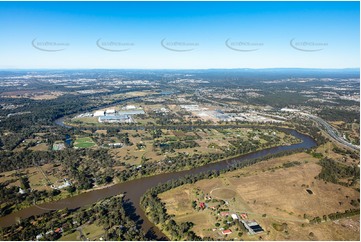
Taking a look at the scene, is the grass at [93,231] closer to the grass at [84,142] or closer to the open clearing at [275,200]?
the open clearing at [275,200]

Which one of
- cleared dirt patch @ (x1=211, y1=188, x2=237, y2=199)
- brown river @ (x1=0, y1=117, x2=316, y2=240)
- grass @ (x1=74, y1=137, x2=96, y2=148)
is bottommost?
brown river @ (x1=0, y1=117, x2=316, y2=240)

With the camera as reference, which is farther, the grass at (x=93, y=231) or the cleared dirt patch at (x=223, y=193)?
the cleared dirt patch at (x=223, y=193)

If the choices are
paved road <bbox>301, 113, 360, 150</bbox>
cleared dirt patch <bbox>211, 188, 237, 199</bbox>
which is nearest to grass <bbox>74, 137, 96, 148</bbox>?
cleared dirt patch <bbox>211, 188, 237, 199</bbox>

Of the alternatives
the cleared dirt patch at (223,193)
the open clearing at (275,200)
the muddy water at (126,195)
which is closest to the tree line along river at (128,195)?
the muddy water at (126,195)

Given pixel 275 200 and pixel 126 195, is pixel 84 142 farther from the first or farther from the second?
pixel 275 200

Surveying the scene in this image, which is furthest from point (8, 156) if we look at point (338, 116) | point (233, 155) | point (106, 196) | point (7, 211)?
point (338, 116)

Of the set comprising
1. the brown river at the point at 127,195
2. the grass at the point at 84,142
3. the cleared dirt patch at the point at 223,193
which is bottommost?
the brown river at the point at 127,195

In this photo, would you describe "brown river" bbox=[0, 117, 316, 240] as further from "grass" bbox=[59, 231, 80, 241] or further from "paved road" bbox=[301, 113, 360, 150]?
"paved road" bbox=[301, 113, 360, 150]

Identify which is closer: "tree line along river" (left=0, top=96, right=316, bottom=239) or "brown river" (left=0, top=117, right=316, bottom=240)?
"brown river" (left=0, top=117, right=316, bottom=240)

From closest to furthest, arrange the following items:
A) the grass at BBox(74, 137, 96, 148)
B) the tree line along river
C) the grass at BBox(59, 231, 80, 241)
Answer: the grass at BBox(59, 231, 80, 241), the tree line along river, the grass at BBox(74, 137, 96, 148)
